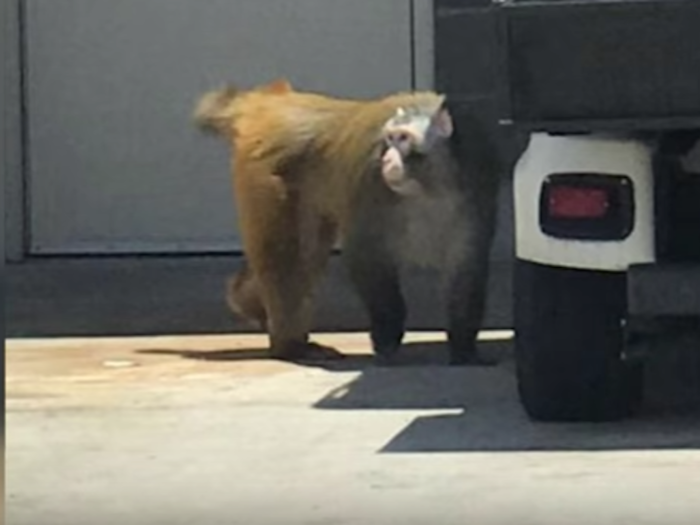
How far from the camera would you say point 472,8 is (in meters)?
7.59

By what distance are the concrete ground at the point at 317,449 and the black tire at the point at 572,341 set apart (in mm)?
98

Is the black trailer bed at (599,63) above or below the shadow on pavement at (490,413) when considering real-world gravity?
above

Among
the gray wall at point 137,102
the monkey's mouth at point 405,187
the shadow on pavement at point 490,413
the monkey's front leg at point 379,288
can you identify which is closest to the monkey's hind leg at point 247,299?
the monkey's front leg at point 379,288

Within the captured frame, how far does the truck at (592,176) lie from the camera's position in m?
6.87

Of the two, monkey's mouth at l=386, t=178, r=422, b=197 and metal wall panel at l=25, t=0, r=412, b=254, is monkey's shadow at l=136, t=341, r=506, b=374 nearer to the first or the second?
monkey's mouth at l=386, t=178, r=422, b=197

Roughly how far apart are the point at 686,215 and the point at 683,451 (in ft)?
2.36

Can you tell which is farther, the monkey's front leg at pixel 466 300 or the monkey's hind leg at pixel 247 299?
the monkey's hind leg at pixel 247 299

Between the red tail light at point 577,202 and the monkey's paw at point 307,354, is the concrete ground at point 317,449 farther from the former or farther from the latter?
the red tail light at point 577,202

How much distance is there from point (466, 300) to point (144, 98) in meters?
4.47

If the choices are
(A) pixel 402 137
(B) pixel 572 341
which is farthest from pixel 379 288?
(B) pixel 572 341

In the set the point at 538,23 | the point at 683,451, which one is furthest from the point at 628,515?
the point at 538,23

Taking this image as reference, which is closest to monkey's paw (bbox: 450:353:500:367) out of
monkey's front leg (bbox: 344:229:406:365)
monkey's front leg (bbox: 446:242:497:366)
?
monkey's front leg (bbox: 446:242:497:366)

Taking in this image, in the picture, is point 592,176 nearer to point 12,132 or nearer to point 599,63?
point 599,63

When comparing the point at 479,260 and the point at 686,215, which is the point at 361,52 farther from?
the point at 686,215
